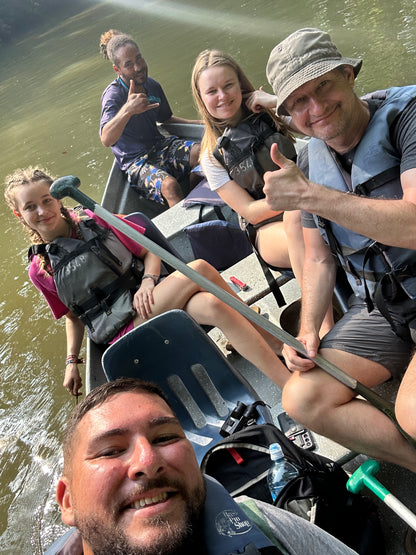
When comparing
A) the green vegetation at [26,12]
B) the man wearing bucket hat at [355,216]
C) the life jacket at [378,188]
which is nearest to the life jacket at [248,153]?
the man wearing bucket hat at [355,216]

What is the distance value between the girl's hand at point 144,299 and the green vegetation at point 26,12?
3016cm

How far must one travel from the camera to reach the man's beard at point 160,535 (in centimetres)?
114

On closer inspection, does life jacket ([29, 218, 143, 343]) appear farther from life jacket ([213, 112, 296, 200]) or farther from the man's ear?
the man's ear

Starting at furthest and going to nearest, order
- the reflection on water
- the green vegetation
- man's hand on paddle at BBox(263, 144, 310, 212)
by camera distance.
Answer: the green vegetation
the reflection on water
man's hand on paddle at BBox(263, 144, 310, 212)

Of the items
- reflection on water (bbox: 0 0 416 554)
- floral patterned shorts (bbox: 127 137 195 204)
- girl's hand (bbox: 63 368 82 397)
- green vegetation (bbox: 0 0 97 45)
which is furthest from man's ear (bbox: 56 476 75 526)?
green vegetation (bbox: 0 0 97 45)

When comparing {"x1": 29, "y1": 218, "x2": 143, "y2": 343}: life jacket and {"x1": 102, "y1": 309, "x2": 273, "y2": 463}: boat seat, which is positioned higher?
{"x1": 29, "y1": 218, "x2": 143, "y2": 343}: life jacket

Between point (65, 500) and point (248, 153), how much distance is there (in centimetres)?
203

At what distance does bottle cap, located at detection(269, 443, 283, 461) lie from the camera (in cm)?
169

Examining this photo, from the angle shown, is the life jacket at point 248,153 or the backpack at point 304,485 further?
the life jacket at point 248,153

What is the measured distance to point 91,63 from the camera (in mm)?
15414

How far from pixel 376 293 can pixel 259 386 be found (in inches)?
39.6

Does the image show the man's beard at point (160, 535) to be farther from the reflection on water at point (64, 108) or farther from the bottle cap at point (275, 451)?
the reflection on water at point (64, 108)

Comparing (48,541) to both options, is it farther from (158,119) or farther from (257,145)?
(158,119)

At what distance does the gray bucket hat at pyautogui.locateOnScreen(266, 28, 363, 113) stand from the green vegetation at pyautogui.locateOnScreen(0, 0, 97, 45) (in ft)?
101
